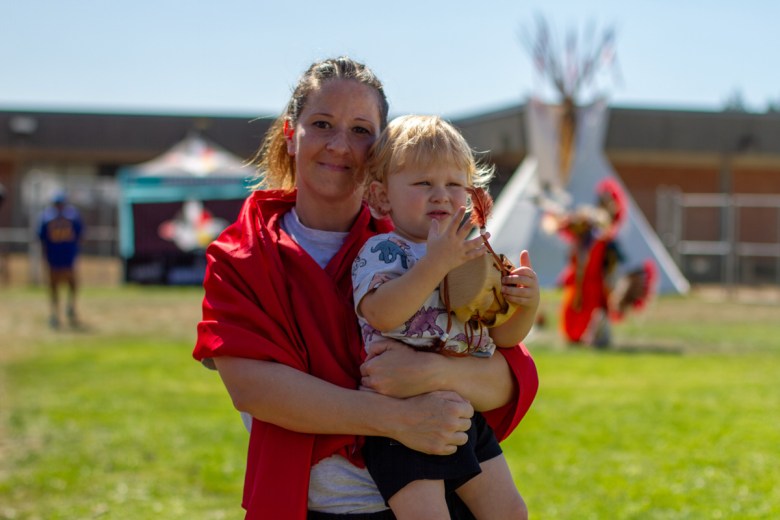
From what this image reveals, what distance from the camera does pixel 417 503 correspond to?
82.0 inches

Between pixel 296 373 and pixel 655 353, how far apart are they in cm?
967

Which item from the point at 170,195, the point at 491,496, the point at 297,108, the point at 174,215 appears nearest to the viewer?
the point at 491,496

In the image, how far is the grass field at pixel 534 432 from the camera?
5332 millimetres

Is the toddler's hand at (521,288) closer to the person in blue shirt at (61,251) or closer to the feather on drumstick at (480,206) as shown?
the feather on drumstick at (480,206)

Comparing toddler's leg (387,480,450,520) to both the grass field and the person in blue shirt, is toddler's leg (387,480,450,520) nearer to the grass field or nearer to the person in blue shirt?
the grass field

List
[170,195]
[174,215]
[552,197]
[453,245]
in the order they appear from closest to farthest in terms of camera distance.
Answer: [453,245], [552,197], [174,215], [170,195]

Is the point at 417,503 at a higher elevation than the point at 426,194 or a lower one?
lower

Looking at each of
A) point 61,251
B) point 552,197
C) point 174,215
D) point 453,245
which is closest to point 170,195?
point 174,215

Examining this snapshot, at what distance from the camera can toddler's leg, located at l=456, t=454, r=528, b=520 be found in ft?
7.21

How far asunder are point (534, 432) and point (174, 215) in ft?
51.3

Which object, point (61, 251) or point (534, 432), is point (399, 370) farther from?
point (61, 251)

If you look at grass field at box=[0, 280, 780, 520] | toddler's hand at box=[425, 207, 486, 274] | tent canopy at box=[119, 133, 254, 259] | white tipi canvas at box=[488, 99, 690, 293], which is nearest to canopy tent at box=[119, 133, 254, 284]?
tent canopy at box=[119, 133, 254, 259]

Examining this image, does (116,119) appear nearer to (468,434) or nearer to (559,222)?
(559,222)

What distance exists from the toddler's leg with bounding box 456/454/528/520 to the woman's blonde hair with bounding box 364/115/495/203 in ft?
2.19
